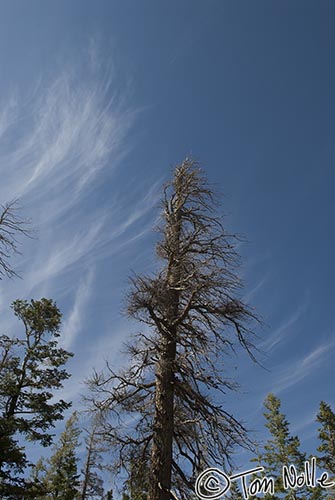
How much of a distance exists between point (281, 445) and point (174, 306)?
25.3 meters

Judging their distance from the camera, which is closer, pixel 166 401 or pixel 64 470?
pixel 166 401

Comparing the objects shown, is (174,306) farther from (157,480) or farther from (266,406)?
(266,406)

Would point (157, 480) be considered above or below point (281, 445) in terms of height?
below

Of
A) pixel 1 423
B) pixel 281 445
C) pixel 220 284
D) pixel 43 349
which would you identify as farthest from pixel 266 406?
pixel 220 284

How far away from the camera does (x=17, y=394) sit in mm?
16891

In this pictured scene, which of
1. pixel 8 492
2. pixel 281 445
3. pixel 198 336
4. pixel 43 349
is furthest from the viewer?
pixel 281 445
